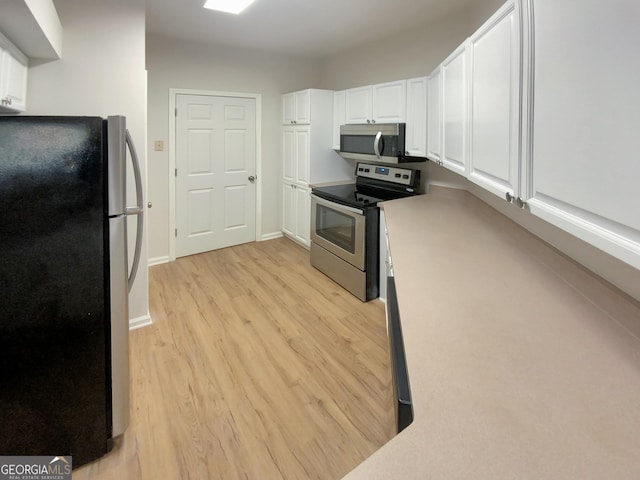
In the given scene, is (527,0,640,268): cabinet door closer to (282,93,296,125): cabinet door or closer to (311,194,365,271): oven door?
(311,194,365,271): oven door

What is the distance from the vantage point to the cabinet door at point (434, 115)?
243 cm

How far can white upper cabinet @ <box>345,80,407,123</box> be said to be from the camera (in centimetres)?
312

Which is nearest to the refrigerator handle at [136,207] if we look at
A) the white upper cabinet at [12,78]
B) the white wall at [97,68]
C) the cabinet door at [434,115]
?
the white upper cabinet at [12,78]

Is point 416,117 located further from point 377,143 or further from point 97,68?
point 97,68

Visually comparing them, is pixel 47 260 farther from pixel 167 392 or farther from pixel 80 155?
pixel 167 392

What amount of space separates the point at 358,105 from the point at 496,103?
248 cm

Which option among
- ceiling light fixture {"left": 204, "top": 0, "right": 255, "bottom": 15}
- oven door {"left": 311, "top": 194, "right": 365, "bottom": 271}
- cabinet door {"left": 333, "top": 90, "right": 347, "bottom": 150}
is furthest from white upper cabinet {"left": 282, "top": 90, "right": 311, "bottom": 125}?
ceiling light fixture {"left": 204, "top": 0, "right": 255, "bottom": 15}

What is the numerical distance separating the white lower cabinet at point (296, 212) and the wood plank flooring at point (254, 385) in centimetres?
105

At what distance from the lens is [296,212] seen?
4.49m

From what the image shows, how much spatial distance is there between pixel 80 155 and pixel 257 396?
1.49m

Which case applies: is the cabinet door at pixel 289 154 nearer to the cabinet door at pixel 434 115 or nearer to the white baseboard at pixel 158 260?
the white baseboard at pixel 158 260

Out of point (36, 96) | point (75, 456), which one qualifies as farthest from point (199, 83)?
point (75, 456)

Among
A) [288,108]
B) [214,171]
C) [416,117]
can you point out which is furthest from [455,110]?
[214,171]

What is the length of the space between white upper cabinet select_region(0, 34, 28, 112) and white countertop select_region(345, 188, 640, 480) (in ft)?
6.91
